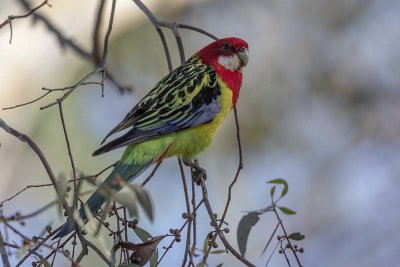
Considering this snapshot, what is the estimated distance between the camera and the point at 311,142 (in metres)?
9.05

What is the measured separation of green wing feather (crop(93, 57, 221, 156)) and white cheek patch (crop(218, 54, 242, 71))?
133 mm

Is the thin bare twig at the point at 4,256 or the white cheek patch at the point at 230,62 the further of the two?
the white cheek patch at the point at 230,62

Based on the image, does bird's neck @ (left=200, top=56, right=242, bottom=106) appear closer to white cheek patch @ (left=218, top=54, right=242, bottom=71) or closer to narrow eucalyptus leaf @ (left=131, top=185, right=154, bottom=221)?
white cheek patch @ (left=218, top=54, right=242, bottom=71)

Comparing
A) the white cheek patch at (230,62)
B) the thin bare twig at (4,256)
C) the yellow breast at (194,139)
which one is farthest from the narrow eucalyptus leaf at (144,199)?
the white cheek patch at (230,62)

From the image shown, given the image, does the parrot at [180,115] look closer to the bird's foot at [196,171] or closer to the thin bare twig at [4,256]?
the bird's foot at [196,171]

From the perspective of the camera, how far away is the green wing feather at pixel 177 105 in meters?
3.52

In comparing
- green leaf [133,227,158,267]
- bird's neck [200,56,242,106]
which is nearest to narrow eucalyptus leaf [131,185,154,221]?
green leaf [133,227,158,267]

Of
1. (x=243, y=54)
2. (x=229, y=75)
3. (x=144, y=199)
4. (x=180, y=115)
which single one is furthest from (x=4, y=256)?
(x=243, y=54)

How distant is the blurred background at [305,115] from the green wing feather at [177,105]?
3.57m

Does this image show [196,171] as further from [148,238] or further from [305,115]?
[305,115]

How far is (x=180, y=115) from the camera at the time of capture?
3607 millimetres

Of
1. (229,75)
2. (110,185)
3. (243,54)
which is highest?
(243,54)

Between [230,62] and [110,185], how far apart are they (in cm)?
117

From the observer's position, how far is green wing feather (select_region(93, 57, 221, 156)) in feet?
11.5
